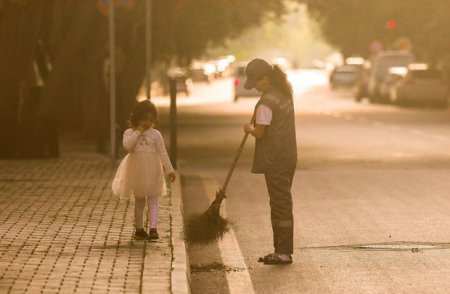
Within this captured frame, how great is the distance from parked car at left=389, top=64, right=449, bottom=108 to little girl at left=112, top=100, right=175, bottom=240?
40784 mm

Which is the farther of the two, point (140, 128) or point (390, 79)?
point (390, 79)

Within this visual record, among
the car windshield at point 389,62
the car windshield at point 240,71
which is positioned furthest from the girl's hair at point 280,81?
the car windshield at point 240,71

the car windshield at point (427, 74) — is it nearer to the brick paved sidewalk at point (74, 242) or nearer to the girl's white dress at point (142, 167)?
the brick paved sidewalk at point (74, 242)

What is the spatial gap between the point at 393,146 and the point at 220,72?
96.3 m

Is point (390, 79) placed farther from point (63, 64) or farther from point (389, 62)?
point (63, 64)

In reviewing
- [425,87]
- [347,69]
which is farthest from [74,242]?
[347,69]

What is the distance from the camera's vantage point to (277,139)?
37.3ft

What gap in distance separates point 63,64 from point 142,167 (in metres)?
15.1

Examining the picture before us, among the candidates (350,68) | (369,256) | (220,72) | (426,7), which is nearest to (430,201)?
(369,256)

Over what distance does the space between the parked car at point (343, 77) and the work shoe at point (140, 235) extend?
7509 cm

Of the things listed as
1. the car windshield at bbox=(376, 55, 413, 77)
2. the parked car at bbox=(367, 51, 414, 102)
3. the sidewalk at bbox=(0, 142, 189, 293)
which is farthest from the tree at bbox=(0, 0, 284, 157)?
the car windshield at bbox=(376, 55, 413, 77)

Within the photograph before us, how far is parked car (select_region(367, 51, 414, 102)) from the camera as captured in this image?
5962 centimetres

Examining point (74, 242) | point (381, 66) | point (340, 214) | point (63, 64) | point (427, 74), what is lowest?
point (381, 66)

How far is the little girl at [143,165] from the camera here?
11875 millimetres
